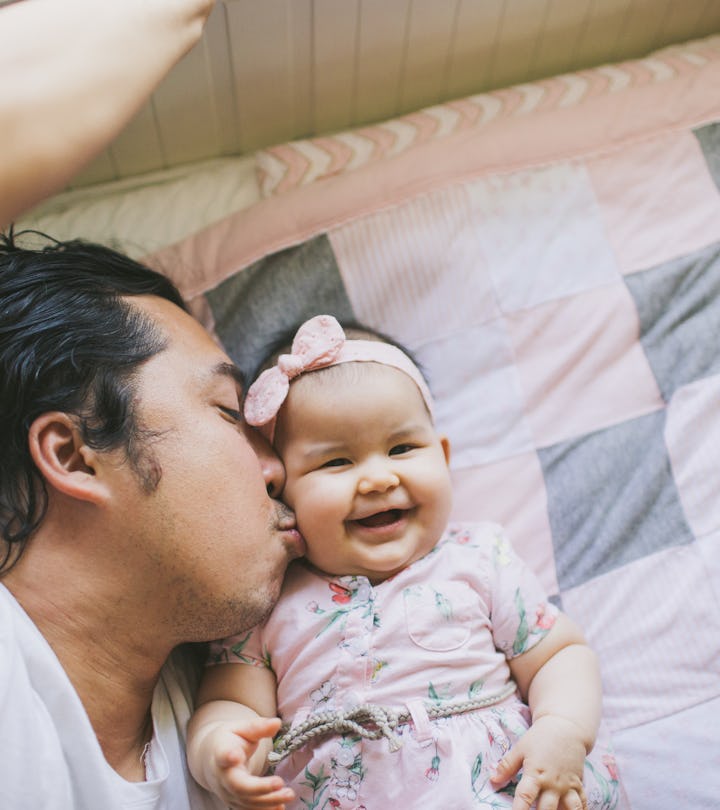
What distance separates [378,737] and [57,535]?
1.54 feet

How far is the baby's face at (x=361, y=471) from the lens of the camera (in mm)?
1121

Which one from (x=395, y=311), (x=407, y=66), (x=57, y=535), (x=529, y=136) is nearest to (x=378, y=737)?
(x=57, y=535)

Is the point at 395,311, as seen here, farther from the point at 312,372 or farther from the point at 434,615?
the point at 434,615

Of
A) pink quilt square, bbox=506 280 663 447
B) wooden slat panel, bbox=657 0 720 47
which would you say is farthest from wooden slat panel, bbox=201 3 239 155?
wooden slat panel, bbox=657 0 720 47

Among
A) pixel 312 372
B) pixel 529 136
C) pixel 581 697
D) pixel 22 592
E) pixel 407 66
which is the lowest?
pixel 581 697

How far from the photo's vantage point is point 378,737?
104 cm

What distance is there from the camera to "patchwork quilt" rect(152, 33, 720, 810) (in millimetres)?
1309

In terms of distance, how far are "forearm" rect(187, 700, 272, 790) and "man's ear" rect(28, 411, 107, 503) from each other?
320 mm

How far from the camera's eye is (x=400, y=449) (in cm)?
119

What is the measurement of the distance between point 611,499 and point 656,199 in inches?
21.1

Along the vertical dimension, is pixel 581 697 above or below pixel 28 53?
below

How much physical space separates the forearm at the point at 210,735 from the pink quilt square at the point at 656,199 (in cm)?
94

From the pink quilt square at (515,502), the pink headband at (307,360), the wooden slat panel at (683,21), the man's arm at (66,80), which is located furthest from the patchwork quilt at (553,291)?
the man's arm at (66,80)

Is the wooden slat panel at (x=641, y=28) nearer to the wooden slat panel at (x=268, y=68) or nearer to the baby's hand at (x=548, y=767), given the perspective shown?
the wooden slat panel at (x=268, y=68)
